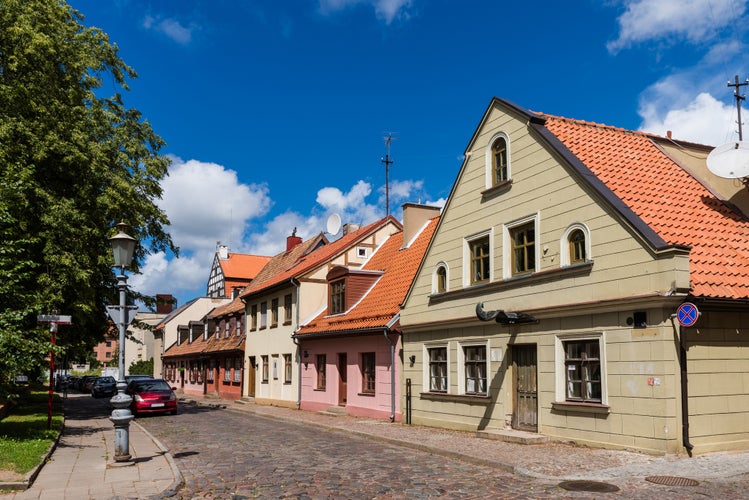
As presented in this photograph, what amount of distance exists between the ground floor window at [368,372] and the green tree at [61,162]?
9584 mm

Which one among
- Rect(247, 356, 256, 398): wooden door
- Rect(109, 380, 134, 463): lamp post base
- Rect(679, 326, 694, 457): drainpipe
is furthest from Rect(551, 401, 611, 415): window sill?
Rect(247, 356, 256, 398): wooden door

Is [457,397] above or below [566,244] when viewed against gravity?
below

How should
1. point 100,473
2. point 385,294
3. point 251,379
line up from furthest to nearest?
point 251,379, point 385,294, point 100,473

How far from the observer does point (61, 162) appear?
2041cm

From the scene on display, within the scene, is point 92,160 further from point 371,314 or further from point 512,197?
point 512,197

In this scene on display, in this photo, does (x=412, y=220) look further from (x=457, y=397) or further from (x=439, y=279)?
(x=457, y=397)

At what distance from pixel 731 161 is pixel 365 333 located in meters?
13.0

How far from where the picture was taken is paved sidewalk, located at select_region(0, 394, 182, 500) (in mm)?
9423

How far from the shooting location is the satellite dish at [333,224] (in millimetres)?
36716

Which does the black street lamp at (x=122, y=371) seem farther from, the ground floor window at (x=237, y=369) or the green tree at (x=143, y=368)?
the green tree at (x=143, y=368)

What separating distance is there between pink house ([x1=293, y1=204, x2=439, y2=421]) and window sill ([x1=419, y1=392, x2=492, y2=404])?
2308 millimetres

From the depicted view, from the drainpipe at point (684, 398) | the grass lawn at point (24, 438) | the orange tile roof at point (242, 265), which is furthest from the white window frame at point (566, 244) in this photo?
the orange tile roof at point (242, 265)

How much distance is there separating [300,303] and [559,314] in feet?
57.4

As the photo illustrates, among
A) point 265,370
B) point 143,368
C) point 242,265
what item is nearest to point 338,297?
point 265,370
